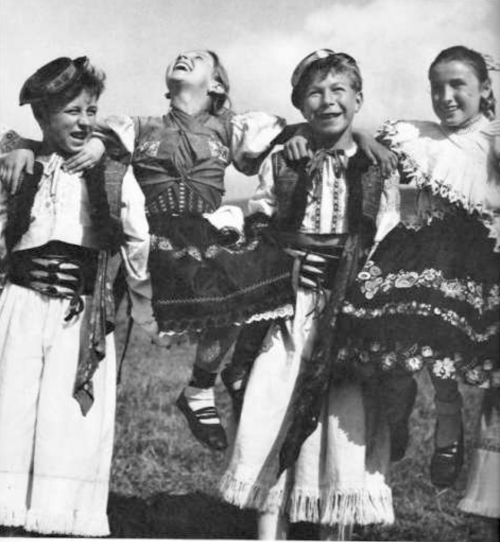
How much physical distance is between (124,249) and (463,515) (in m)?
1.65

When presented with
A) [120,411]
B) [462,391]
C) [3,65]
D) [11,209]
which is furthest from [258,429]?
[3,65]

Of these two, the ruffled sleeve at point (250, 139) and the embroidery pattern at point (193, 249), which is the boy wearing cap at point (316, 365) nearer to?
the ruffled sleeve at point (250, 139)

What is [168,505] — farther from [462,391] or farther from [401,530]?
[462,391]

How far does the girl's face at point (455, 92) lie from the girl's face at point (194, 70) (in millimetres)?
859

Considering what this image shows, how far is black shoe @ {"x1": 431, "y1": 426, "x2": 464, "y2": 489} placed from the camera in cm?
404

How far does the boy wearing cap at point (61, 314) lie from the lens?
3711 mm

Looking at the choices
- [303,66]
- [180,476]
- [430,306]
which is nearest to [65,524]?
[180,476]

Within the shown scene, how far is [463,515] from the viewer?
4.08 metres

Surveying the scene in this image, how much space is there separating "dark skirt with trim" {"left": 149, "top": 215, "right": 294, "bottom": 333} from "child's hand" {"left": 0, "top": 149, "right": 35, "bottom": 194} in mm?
494

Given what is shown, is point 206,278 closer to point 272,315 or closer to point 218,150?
point 272,315

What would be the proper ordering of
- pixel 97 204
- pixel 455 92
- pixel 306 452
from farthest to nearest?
1. pixel 455 92
2. pixel 306 452
3. pixel 97 204

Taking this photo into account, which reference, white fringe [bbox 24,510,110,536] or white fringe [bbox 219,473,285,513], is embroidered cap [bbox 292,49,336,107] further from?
white fringe [bbox 24,510,110,536]

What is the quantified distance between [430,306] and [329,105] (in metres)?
0.85

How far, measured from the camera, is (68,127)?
12.7 ft
